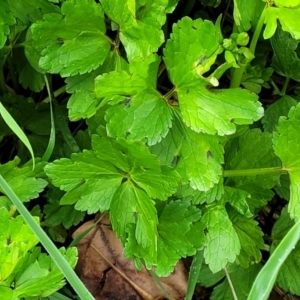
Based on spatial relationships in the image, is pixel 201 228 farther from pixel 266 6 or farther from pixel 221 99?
pixel 266 6

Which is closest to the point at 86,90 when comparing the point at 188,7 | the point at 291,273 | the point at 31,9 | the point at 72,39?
the point at 72,39

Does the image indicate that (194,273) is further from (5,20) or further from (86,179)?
(5,20)

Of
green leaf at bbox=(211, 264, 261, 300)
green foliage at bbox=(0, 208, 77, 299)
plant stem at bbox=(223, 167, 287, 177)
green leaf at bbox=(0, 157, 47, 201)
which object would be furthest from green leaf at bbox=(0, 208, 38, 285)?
green leaf at bbox=(211, 264, 261, 300)

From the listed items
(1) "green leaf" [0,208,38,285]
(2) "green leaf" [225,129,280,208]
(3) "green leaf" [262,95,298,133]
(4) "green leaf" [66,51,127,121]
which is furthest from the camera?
(3) "green leaf" [262,95,298,133]

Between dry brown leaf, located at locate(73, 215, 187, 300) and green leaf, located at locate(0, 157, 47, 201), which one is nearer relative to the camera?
green leaf, located at locate(0, 157, 47, 201)

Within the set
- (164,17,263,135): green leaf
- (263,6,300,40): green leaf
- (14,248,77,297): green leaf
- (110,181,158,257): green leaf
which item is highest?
(263,6,300,40): green leaf

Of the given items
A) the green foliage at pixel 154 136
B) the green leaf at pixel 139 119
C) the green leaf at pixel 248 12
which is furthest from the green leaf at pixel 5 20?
the green leaf at pixel 248 12

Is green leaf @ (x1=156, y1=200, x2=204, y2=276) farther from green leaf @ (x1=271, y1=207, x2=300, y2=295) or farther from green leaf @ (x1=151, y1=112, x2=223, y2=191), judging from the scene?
green leaf @ (x1=271, y1=207, x2=300, y2=295)

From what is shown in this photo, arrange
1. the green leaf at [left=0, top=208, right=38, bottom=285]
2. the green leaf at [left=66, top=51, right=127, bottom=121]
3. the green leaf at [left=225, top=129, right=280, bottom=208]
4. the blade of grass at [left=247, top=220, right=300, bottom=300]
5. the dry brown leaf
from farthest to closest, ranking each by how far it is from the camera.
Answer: the dry brown leaf
the green leaf at [left=225, top=129, right=280, bottom=208]
the green leaf at [left=66, top=51, right=127, bottom=121]
the green leaf at [left=0, top=208, right=38, bottom=285]
the blade of grass at [left=247, top=220, right=300, bottom=300]

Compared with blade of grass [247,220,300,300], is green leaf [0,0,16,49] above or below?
above
